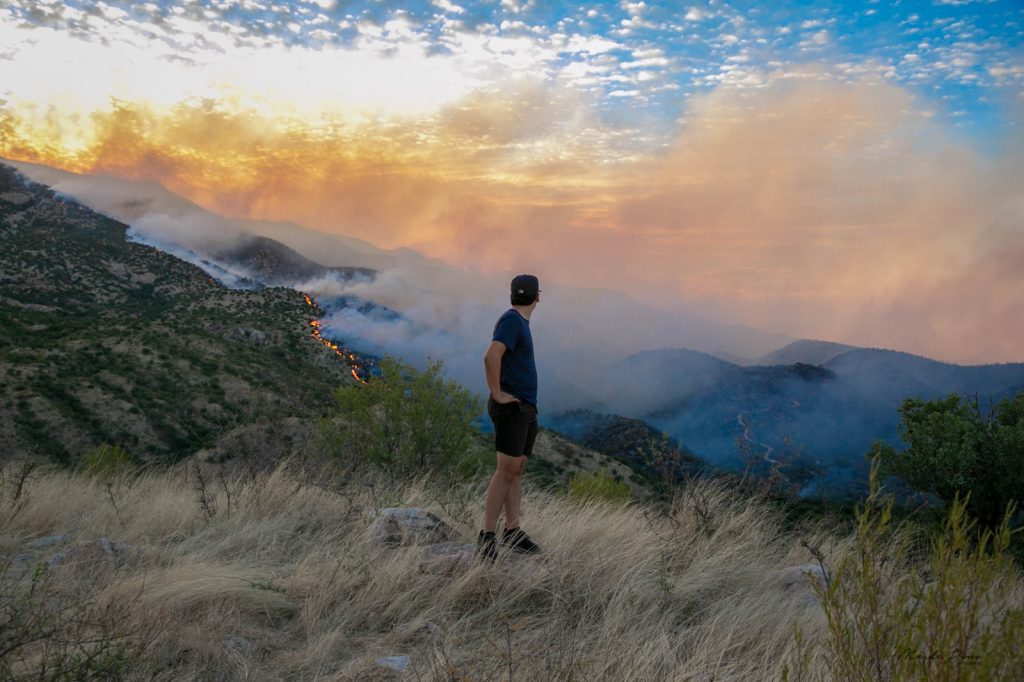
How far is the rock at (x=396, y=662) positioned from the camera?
3462 millimetres

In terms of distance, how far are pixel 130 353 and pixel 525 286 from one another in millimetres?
54813

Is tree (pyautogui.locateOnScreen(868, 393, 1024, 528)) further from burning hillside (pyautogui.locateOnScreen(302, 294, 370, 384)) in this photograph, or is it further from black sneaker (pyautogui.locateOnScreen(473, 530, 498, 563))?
burning hillside (pyautogui.locateOnScreen(302, 294, 370, 384))

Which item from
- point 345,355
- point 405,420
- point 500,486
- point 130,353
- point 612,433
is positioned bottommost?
point 612,433

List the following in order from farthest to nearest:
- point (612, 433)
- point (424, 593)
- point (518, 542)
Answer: point (612, 433) < point (518, 542) < point (424, 593)

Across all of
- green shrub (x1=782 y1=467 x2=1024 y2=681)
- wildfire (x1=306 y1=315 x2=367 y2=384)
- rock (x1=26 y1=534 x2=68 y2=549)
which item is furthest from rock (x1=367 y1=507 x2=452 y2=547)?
wildfire (x1=306 y1=315 x2=367 y2=384)

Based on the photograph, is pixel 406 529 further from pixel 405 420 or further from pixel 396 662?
pixel 405 420

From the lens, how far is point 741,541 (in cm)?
622

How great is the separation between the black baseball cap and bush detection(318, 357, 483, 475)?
892 cm

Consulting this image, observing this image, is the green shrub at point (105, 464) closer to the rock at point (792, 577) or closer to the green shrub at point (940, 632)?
the rock at point (792, 577)

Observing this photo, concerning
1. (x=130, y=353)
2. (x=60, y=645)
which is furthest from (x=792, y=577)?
(x=130, y=353)

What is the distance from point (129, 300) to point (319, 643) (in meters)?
91.4

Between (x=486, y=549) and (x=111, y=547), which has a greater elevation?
(x=486, y=549)

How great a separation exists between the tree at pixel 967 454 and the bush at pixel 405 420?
927 cm

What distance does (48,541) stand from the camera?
18.6 ft
